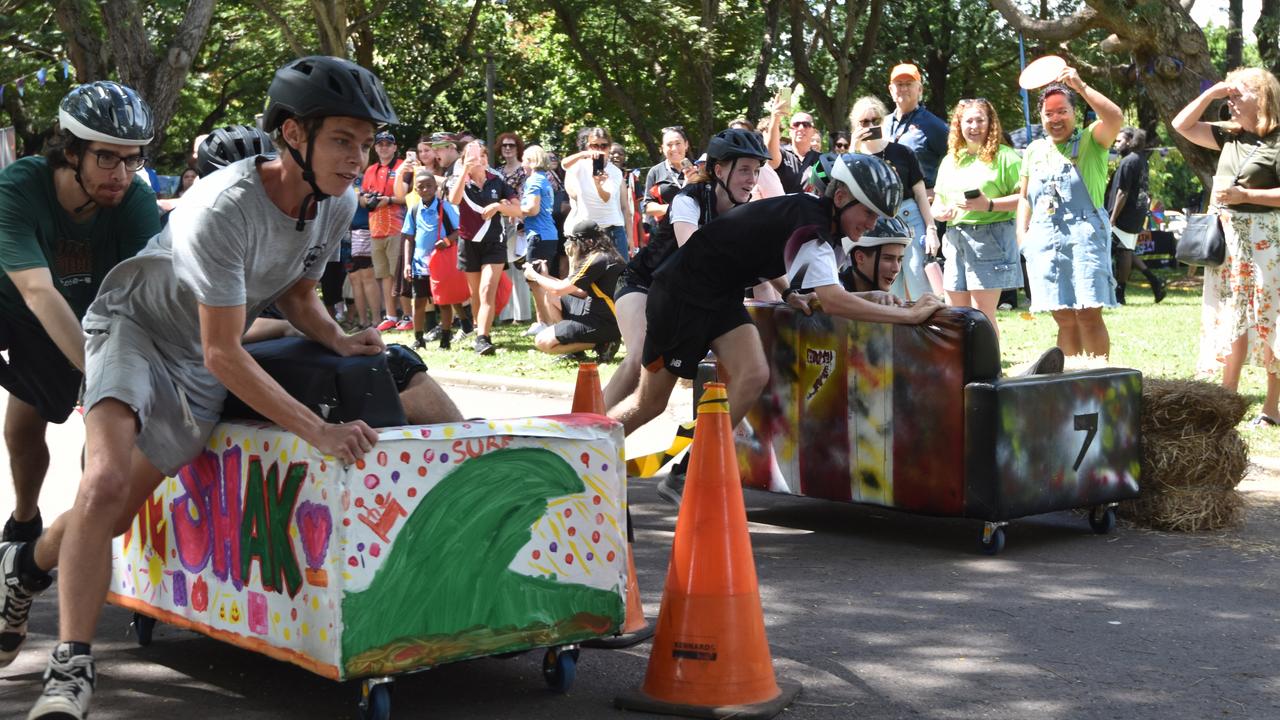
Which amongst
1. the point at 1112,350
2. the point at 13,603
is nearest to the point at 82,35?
the point at 1112,350

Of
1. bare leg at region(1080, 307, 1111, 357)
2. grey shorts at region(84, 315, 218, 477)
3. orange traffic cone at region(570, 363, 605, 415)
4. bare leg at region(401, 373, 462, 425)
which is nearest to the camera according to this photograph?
grey shorts at region(84, 315, 218, 477)

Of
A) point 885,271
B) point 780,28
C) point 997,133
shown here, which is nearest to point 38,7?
point 780,28

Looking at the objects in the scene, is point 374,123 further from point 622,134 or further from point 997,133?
point 622,134

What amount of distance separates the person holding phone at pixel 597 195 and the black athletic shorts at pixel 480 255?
0.95 metres

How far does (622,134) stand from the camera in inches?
1649

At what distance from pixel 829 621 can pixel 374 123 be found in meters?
2.44

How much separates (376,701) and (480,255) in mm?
11438

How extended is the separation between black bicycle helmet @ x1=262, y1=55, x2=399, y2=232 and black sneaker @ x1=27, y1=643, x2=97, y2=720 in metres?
1.38

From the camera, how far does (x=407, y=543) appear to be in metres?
4.25

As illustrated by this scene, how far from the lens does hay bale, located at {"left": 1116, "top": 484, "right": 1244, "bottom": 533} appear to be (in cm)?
720

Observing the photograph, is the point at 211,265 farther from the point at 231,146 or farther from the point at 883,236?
the point at 883,236

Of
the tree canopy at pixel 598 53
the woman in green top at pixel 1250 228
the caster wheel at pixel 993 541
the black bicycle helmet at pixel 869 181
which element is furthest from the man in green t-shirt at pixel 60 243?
the tree canopy at pixel 598 53

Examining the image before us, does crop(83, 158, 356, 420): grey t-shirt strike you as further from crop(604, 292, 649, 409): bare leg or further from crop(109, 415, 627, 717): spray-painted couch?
crop(604, 292, 649, 409): bare leg

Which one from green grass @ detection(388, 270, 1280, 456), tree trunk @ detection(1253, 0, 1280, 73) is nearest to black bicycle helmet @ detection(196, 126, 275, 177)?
green grass @ detection(388, 270, 1280, 456)
